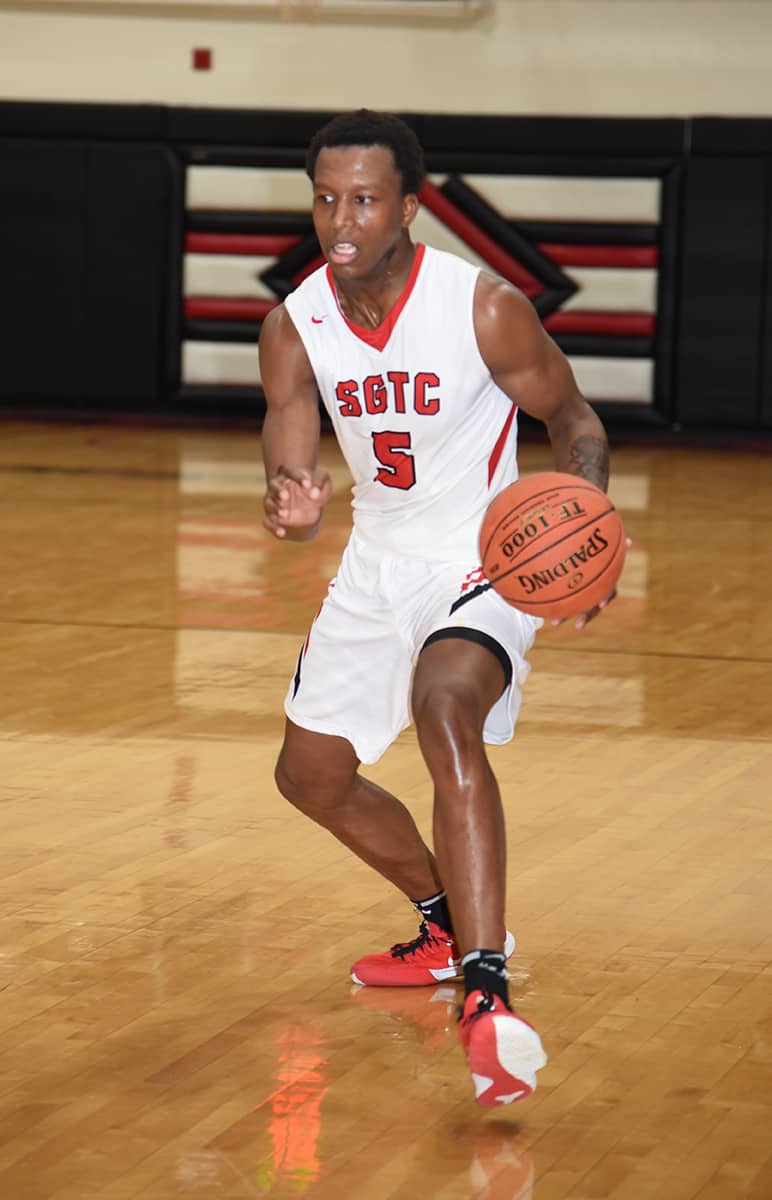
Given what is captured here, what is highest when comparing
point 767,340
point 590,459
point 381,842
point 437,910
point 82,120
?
point 590,459

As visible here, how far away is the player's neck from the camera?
11.7 ft

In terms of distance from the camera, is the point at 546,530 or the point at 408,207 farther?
the point at 408,207

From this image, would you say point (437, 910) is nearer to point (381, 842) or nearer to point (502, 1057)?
point (381, 842)

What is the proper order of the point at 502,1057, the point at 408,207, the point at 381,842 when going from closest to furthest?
the point at 502,1057 → the point at 408,207 → the point at 381,842

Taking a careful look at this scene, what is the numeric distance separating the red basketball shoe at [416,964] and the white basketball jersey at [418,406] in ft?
2.60

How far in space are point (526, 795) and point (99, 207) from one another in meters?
11.9

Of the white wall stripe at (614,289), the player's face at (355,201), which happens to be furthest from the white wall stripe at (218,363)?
the player's face at (355,201)

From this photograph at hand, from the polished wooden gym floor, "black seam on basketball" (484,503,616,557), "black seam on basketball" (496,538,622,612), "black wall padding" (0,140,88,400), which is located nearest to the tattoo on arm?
"black seam on basketball" (484,503,616,557)

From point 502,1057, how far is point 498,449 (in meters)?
1.24

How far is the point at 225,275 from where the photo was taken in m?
16.1

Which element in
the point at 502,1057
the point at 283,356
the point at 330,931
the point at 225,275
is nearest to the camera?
the point at 502,1057

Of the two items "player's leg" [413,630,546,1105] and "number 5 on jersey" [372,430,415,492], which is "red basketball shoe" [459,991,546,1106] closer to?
"player's leg" [413,630,546,1105]

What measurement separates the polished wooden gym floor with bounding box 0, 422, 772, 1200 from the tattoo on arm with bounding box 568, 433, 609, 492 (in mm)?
1008

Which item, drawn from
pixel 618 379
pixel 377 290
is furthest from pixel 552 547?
pixel 618 379
